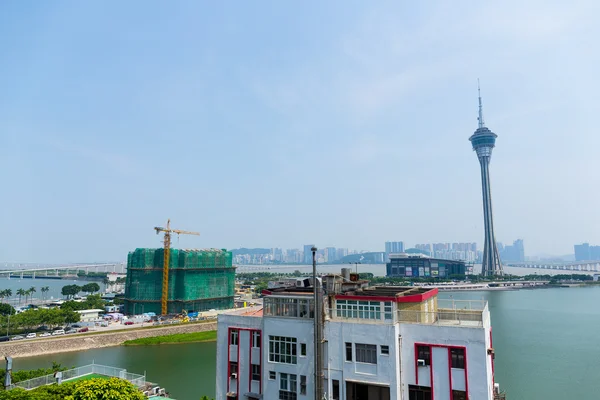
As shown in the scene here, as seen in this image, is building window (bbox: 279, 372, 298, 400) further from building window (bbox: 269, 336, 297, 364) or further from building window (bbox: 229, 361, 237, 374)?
building window (bbox: 229, 361, 237, 374)

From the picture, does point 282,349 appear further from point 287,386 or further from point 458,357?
point 458,357

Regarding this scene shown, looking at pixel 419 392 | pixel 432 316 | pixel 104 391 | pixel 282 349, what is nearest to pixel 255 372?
pixel 282 349

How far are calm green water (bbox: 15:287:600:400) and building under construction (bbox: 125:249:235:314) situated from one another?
1567 centimetres

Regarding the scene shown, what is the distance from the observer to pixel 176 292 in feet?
163

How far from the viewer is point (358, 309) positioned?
394 inches

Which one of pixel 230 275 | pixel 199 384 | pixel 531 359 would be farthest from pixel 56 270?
pixel 531 359

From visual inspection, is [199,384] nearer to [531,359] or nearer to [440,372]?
[440,372]

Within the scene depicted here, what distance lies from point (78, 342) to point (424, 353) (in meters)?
32.2

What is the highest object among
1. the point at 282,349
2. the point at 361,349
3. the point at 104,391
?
the point at 361,349

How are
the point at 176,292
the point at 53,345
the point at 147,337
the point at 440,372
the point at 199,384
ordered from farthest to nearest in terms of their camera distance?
1. the point at 176,292
2. the point at 147,337
3. the point at 53,345
4. the point at 199,384
5. the point at 440,372

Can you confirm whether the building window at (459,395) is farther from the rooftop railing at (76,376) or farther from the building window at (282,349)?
the rooftop railing at (76,376)

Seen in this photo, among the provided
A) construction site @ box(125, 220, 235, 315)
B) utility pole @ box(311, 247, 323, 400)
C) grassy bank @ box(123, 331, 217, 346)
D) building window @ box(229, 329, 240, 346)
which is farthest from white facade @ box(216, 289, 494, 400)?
construction site @ box(125, 220, 235, 315)

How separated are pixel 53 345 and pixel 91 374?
18.4m

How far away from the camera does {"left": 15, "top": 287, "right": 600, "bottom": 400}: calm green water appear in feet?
69.9
